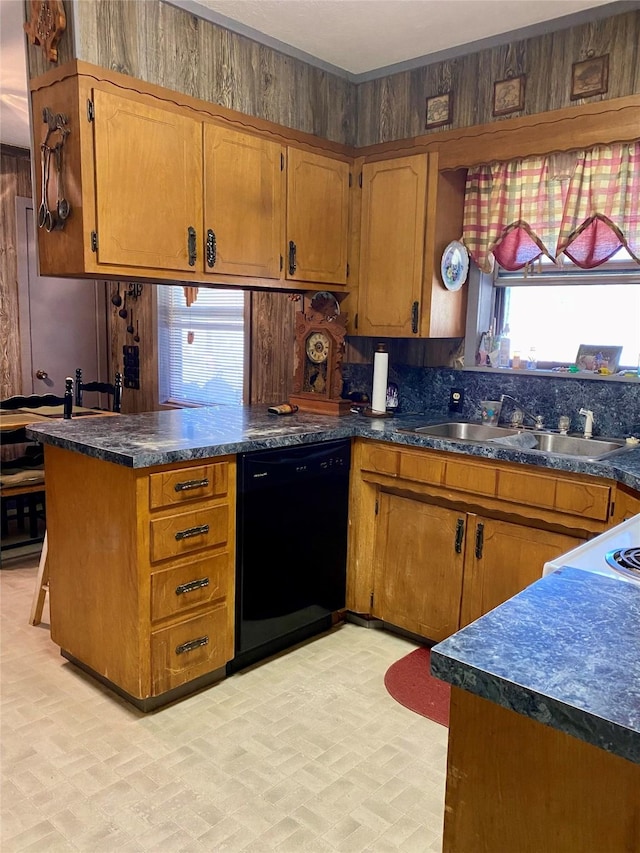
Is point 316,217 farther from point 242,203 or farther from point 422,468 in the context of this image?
point 422,468

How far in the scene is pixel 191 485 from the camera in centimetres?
237

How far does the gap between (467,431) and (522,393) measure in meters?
0.32

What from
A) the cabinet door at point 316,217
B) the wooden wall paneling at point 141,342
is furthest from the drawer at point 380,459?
the wooden wall paneling at point 141,342

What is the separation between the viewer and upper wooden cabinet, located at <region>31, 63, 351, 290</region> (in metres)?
2.35

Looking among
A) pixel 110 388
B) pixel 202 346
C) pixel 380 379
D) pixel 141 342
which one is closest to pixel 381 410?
pixel 380 379

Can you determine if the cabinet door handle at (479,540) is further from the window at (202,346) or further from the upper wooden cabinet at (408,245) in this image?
the window at (202,346)

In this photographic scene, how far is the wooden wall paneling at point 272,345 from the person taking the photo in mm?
3984

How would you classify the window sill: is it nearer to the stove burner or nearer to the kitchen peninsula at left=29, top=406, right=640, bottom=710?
the kitchen peninsula at left=29, top=406, right=640, bottom=710

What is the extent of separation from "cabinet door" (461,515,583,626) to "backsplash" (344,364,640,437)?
27.7 inches

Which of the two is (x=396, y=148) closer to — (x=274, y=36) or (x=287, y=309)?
(x=274, y=36)

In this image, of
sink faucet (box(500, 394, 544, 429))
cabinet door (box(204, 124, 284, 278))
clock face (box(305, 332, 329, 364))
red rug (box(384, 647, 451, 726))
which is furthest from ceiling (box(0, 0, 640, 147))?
red rug (box(384, 647, 451, 726))

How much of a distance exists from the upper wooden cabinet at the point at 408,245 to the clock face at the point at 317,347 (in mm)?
222

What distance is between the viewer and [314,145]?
316 centimetres

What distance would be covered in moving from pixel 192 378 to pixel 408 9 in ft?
10.2
